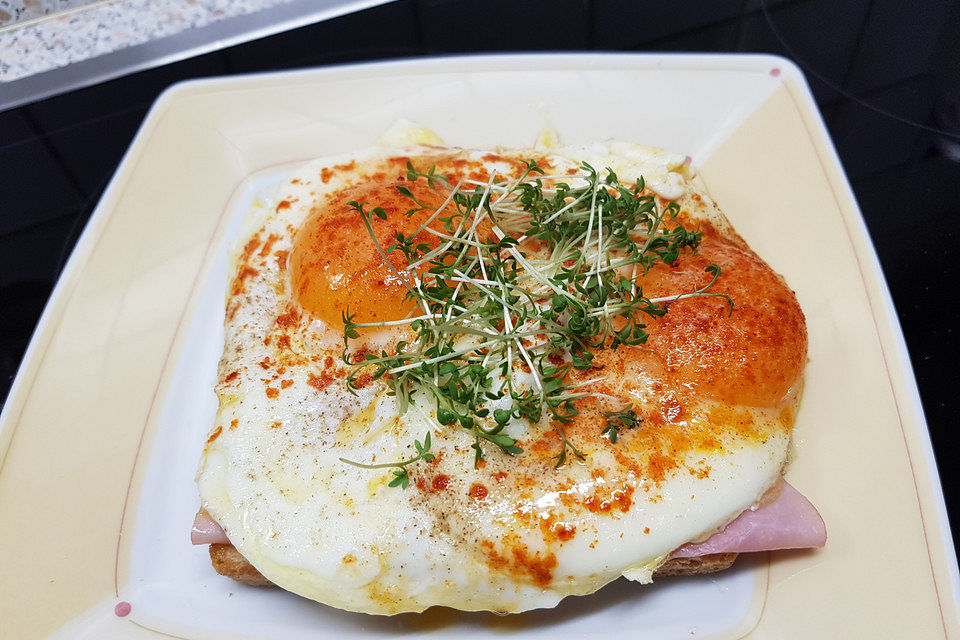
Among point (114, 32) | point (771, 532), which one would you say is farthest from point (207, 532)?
point (114, 32)

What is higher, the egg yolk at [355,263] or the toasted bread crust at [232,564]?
the egg yolk at [355,263]

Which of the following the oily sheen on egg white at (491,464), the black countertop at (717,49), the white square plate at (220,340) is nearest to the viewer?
the oily sheen on egg white at (491,464)

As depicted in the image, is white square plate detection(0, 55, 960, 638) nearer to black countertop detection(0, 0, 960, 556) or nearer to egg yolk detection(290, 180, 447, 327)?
black countertop detection(0, 0, 960, 556)

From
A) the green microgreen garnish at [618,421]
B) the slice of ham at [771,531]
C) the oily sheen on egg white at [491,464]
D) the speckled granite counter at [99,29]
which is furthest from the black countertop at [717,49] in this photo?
the green microgreen garnish at [618,421]

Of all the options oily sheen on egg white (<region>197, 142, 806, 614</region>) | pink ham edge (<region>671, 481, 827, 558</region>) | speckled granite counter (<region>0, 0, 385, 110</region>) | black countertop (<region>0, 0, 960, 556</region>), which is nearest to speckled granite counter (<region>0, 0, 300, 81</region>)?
speckled granite counter (<region>0, 0, 385, 110</region>)

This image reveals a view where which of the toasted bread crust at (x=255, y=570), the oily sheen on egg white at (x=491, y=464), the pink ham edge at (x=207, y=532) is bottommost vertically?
the toasted bread crust at (x=255, y=570)

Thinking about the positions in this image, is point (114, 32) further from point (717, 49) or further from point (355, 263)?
point (717, 49)

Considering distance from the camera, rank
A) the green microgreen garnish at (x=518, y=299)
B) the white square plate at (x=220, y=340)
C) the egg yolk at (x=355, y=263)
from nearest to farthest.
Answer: the green microgreen garnish at (x=518, y=299) → the white square plate at (x=220, y=340) → the egg yolk at (x=355, y=263)

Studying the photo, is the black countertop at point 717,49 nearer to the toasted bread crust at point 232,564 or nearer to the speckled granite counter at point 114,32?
the speckled granite counter at point 114,32
